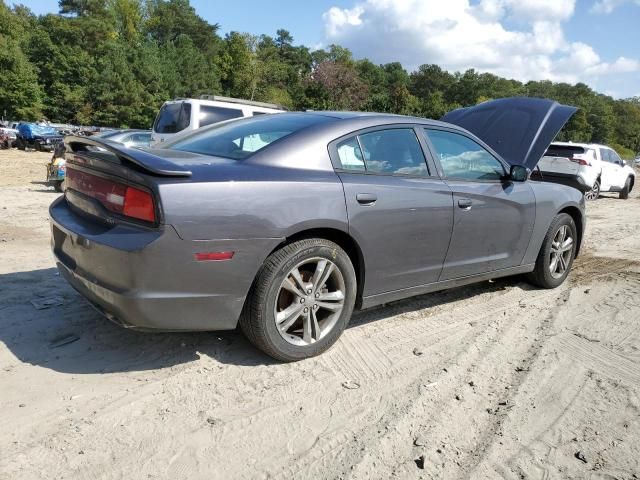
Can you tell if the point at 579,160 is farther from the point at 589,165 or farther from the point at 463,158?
the point at 463,158

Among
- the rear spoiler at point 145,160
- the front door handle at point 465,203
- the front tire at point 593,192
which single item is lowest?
the front tire at point 593,192

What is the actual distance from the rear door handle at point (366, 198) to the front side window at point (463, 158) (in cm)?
84

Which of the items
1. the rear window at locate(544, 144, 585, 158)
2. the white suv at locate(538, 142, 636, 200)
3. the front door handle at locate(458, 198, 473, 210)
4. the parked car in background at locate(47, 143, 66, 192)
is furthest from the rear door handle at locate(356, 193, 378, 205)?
the rear window at locate(544, 144, 585, 158)

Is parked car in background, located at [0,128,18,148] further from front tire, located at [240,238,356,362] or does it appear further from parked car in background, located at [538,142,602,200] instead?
front tire, located at [240,238,356,362]

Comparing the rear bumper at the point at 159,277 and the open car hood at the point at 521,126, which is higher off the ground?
the open car hood at the point at 521,126

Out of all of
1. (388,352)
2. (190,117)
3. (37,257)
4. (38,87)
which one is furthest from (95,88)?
(388,352)

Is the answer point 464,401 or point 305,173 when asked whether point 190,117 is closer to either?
point 305,173

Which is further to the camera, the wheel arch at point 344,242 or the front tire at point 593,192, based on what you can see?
the front tire at point 593,192

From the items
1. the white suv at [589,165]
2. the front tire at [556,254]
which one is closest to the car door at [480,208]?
the front tire at [556,254]

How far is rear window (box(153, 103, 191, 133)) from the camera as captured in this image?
10805 mm

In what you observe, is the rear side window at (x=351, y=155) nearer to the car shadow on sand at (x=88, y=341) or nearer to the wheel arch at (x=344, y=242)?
the wheel arch at (x=344, y=242)

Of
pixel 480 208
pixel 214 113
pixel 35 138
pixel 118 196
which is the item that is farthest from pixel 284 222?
pixel 35 138

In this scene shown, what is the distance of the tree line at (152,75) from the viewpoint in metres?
48.9

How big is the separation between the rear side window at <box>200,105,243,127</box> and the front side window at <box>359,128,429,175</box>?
25.3 feet
